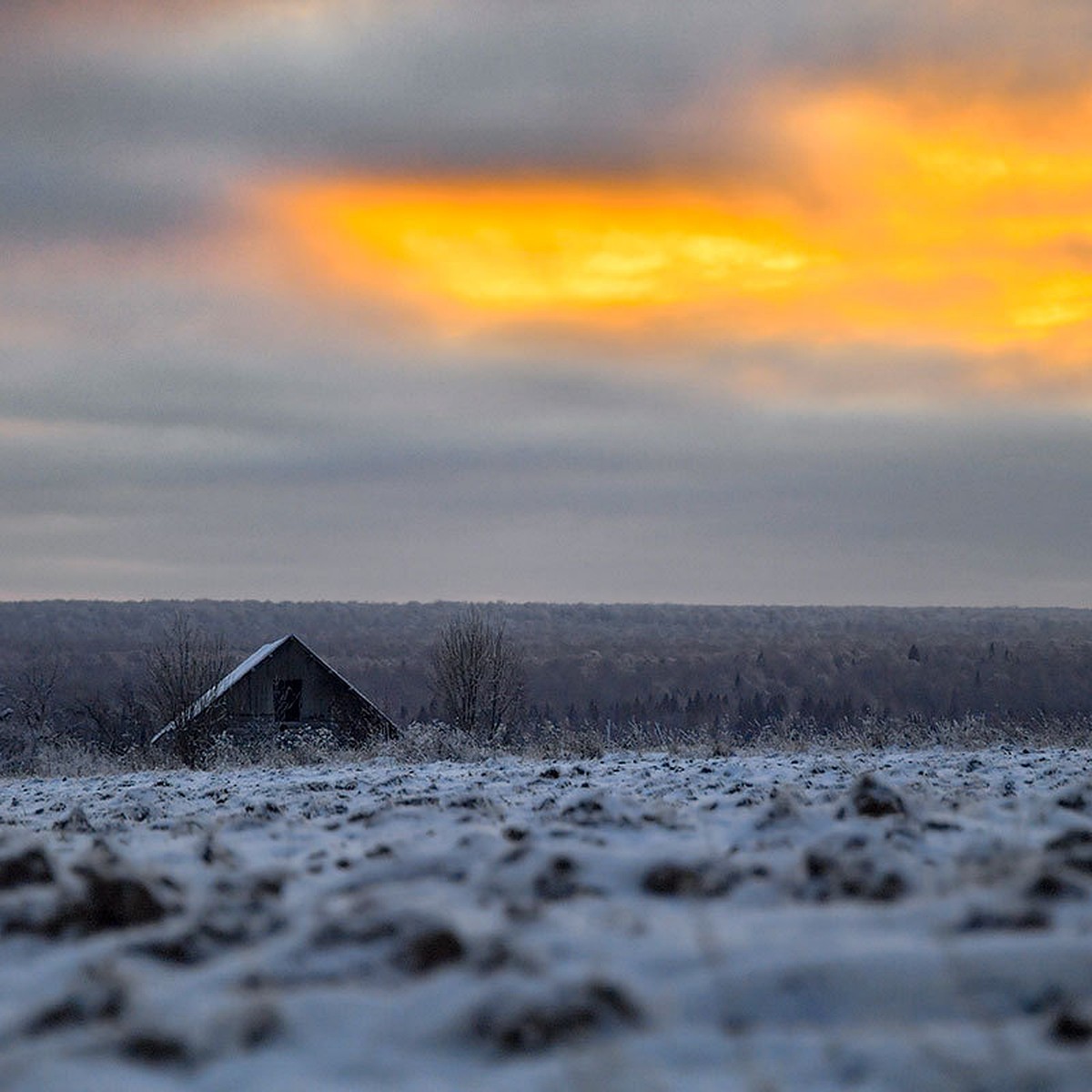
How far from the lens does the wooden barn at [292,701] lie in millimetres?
40281

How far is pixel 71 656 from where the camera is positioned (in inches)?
5089

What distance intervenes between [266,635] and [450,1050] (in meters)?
177

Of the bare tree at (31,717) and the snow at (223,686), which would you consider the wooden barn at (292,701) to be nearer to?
the snow at (223,686)

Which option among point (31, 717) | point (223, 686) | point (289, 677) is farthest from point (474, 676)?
point (31, 717)

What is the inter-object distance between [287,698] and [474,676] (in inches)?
276

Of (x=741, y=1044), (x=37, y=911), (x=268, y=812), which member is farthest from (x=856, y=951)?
(x=268, y=812)

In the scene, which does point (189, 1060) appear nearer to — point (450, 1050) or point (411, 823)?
point (450, 1050)

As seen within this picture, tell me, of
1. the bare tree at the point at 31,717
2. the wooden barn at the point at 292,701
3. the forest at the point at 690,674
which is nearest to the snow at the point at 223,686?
the wooden barn at the point at 292,701

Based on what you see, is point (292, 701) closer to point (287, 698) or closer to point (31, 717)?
point (287, 698)

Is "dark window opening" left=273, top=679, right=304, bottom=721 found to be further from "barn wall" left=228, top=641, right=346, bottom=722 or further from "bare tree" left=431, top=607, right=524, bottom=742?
"bare tree" left=431, top=607, right=524, bottom=742

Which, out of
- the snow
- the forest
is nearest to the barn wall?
the snow

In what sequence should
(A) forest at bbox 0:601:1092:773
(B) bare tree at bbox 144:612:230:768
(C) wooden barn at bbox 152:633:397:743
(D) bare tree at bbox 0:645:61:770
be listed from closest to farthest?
(B) bare tree at bbox 144:612:230:768
(C) wooden barn at bbox 152:633:397:743
(D) bare tree at bbox 0:645:61:770
(A) forest at bbox 0:601:1092:773

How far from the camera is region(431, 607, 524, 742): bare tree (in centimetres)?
4512

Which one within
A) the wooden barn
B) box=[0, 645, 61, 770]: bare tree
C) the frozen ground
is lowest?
box=[0, 645, 61, 770]: bare tree
